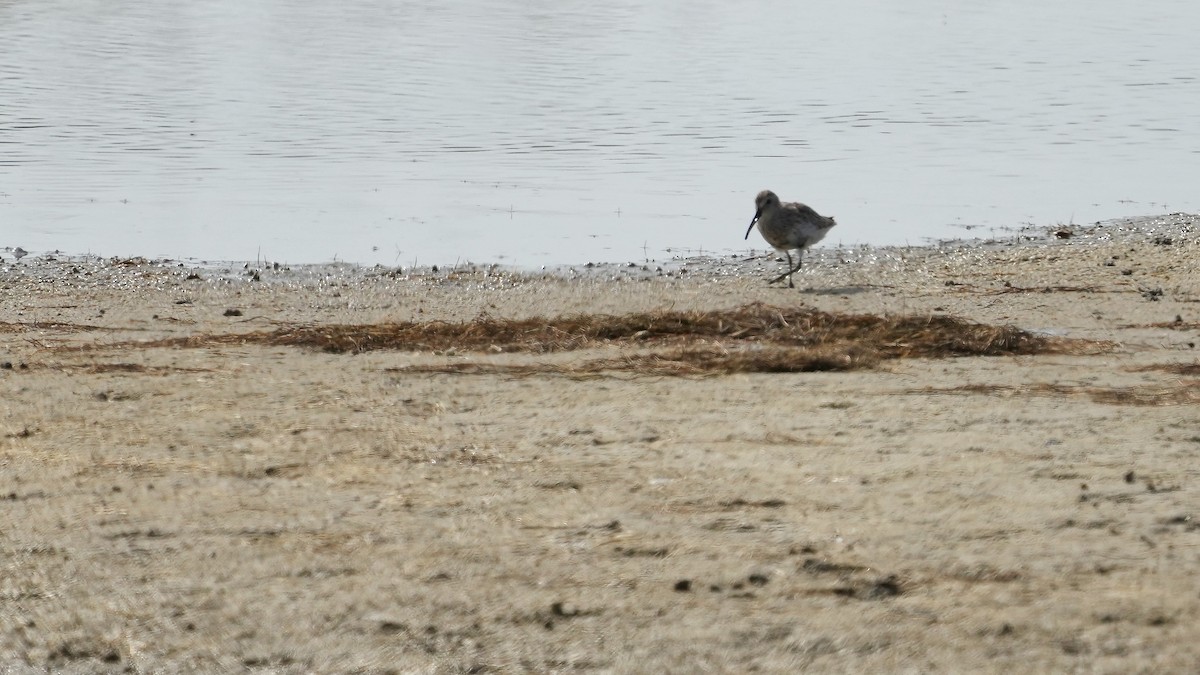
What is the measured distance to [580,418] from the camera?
6.96 m

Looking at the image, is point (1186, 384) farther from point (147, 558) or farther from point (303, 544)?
point (147, 558)

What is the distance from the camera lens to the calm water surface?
14.6 metres

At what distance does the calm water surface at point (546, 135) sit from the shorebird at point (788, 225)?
1.36 m

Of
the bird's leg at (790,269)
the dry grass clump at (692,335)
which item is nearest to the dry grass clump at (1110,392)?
the dry grass clump at (692,335)

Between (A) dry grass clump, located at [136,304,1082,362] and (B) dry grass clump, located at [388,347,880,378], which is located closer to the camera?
(B) dry grass clump, located at [388,347,880,378]

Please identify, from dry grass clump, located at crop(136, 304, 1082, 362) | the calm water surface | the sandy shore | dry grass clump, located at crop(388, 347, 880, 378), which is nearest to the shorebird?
the calm water surface

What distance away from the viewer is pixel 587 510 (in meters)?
5.57

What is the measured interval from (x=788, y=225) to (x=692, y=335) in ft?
10.0

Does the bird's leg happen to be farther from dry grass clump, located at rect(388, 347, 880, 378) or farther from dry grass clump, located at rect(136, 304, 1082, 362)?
dry grass clump, located at rect(388, 347, 880, 378)

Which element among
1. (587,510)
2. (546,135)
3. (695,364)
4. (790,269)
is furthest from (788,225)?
(546,135)

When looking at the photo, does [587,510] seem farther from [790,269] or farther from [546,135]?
[546,135]

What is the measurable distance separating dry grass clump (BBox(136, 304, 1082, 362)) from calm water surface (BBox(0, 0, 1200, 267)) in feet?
11.7

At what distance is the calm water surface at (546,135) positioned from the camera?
14.6m

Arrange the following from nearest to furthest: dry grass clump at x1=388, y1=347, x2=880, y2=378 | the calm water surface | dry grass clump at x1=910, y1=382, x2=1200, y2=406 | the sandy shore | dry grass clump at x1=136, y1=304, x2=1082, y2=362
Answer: the sandy shore → dry grass clump at x1=910, y1=382, x2=1200, y2=406 → dry grass clump at x1=388, y1=347, x2=880, y2=378 → dry grass clump at x1=136, y1=304, x2=1082, y2=362 → the calm water surface
